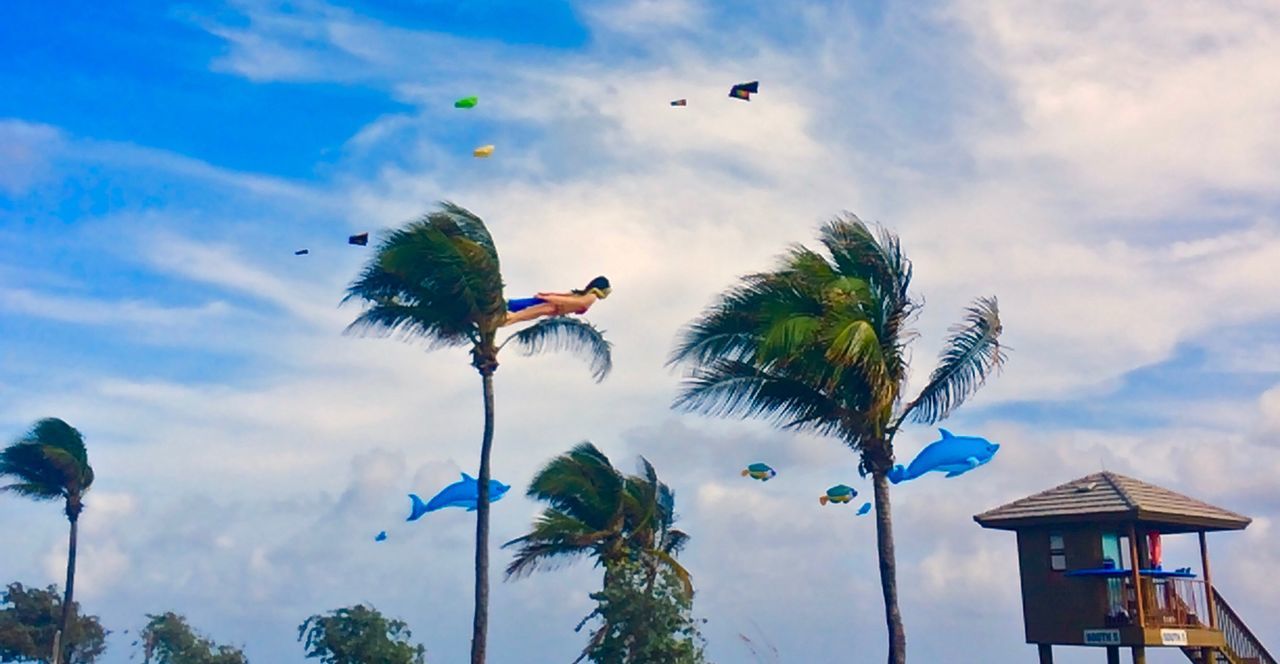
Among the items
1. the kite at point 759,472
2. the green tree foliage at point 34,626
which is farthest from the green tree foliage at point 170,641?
the kite at point 759,472

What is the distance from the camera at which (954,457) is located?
30.1m

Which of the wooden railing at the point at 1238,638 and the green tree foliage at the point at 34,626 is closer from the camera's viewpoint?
the wooden railing at the point at 1238,638

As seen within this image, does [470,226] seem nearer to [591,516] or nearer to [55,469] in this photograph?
[591,516]

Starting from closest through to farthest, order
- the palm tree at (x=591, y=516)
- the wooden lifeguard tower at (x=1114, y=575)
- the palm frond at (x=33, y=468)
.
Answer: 1. the wooden lifeguard tower at (x=1114, y=575)
2. the palm tree at (x=591, y=516)
3. the palm frond at (x=33, y=468)

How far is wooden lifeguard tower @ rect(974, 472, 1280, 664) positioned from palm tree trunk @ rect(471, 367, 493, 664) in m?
10.8

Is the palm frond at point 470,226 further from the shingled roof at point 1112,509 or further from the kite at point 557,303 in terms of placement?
the shingled roof at point 1112,509

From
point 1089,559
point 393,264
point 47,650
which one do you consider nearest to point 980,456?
point 1089,559

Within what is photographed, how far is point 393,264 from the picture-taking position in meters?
28.2

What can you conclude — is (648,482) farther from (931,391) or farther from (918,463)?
(931,391)

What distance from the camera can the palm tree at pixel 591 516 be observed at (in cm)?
3516

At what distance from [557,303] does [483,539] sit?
18.2 feet

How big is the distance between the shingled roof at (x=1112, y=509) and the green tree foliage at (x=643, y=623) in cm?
711

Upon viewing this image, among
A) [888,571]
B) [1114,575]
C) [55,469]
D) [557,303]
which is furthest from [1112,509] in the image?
[55,469]

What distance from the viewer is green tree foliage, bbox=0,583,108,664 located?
50000 mm
